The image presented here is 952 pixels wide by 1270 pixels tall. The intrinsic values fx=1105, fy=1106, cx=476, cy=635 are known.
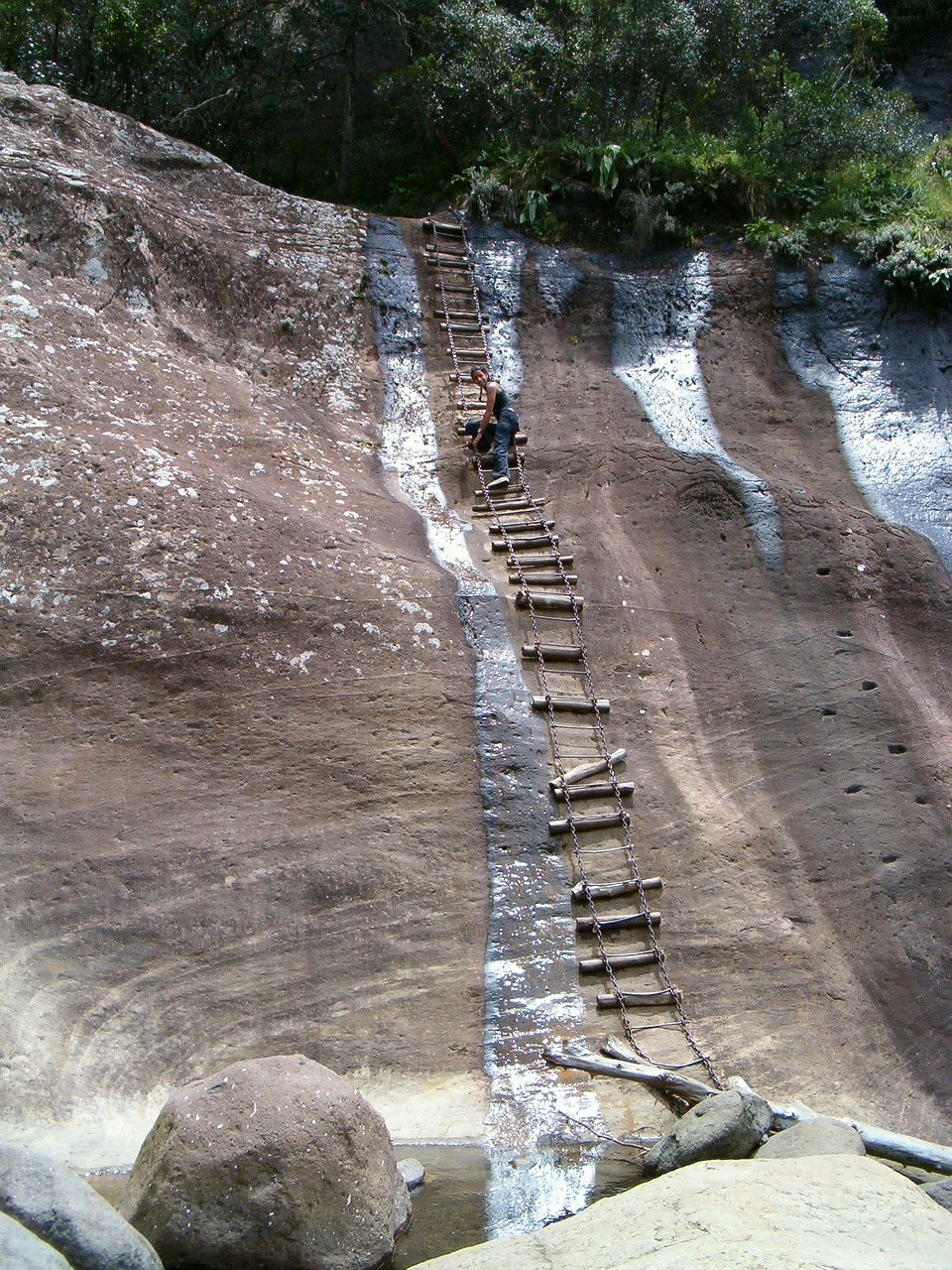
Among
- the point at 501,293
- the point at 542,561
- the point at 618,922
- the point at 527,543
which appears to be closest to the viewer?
the point at 618,922

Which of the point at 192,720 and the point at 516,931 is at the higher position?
the point at 192,720

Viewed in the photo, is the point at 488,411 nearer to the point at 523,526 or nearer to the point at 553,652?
the point at 523,526

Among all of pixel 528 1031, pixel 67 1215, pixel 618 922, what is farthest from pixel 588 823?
pixel 67 1215

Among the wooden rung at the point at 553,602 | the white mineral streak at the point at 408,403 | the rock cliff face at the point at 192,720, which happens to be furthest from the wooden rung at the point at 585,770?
the white mineral streak at the point at 408,403

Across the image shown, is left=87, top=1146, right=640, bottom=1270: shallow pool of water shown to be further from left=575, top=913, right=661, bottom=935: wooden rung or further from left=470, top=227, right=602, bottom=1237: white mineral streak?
left=575, top=913, right=661, bottom=935: wooden rung

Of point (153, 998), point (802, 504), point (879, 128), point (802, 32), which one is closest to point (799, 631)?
point (802, 504)

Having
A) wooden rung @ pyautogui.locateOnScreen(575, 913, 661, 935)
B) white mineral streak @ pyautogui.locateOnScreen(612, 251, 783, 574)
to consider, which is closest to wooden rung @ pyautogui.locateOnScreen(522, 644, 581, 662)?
white mineral streak @ pyautogui.locateOnScreen(612, 251, 783, 574)
